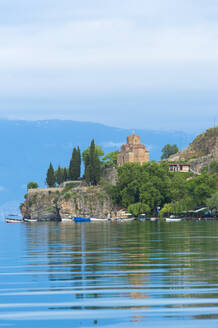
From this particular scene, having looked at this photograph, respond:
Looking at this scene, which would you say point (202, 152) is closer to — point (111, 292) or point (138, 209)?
point (138, 209)

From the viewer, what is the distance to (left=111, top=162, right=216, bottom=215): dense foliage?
10719 centimetres

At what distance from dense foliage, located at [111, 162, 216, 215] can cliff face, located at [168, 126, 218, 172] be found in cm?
1177

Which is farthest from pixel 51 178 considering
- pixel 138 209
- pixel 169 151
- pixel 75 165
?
pixel 169 151

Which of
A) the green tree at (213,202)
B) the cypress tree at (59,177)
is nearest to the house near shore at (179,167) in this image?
the cypress tree at (59,177)

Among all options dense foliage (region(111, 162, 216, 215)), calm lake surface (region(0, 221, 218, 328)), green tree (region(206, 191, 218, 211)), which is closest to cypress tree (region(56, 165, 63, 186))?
dense foliage (region(111, 162, 216, 215))

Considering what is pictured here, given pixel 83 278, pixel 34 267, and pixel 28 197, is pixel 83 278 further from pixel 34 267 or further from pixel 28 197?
pixel 28 197

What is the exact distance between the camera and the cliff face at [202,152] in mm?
137750

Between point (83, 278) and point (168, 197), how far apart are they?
99.2 meters

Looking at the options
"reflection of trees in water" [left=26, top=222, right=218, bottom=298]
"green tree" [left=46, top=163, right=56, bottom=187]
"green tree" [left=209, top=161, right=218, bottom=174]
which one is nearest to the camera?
"reflection of trees in water" [left=26, top=222, right=218, bottom=298]

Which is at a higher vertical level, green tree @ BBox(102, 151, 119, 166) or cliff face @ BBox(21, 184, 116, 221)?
green tree @ BBox(102, 151, 119, 166)

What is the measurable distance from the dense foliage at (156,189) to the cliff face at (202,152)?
11.8m

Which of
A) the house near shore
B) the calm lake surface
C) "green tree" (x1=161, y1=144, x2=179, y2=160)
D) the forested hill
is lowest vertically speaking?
the calm lake surface

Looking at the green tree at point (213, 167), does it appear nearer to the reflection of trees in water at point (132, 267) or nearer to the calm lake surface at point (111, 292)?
the reflection of trees in water at point (132, 267)

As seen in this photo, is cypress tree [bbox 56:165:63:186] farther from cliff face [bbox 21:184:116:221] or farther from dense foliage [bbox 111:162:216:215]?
dense foliage [bbox 111:162:216:215]
